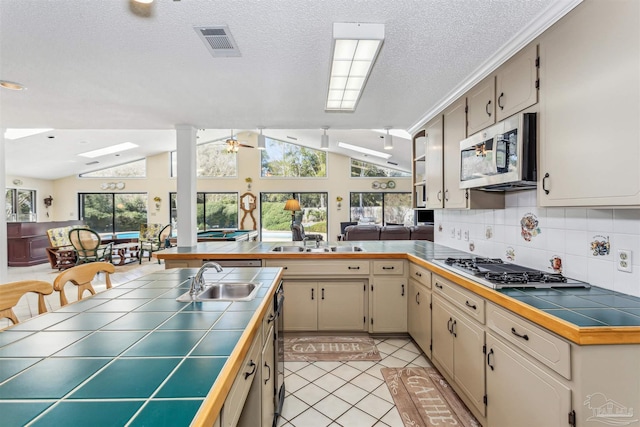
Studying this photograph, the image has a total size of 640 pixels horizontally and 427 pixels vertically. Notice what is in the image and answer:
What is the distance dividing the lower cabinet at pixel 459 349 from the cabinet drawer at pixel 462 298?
0.05 meters

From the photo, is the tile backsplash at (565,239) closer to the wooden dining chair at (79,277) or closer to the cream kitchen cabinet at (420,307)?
the cream kitchen cabinet at (420,307)

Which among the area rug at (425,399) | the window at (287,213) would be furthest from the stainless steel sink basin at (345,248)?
the window at (287,213)

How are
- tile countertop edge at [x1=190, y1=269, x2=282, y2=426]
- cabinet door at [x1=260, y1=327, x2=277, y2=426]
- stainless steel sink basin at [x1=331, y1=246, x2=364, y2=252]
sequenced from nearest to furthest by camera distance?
tile countertop edge at [x1=190, y1=269, x2=282, y2=426] < cabinet door at [x1=260, y1=327, x2=277, y2=426] < stainless steel sink basin at [x1=331, y1=246, x2=364, y2=252]

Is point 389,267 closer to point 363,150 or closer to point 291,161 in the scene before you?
point 363,150

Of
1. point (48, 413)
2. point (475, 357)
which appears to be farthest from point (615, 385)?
point (48, 413)

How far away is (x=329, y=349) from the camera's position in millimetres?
2859

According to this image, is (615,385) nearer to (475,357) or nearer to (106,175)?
(475,357)

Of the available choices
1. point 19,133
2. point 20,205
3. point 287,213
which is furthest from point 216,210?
point 20,205

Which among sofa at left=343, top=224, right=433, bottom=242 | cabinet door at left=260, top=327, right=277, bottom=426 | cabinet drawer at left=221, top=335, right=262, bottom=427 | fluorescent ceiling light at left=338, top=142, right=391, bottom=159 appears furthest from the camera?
fluorescent ceiling light at left=338, top=142, right=391, bottom=159

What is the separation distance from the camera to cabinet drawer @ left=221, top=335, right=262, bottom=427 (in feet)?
2.68

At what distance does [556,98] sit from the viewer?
5.04ft

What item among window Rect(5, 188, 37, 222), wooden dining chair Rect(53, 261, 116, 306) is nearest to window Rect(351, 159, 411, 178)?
wooden dining chair Rect(53, 261, 116, 306)

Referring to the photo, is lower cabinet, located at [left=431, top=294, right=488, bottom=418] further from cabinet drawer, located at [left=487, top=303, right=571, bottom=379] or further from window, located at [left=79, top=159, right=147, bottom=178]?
window, located at [left=79, top=159, right=147, bottom=178]

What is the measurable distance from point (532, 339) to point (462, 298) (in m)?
0.60
